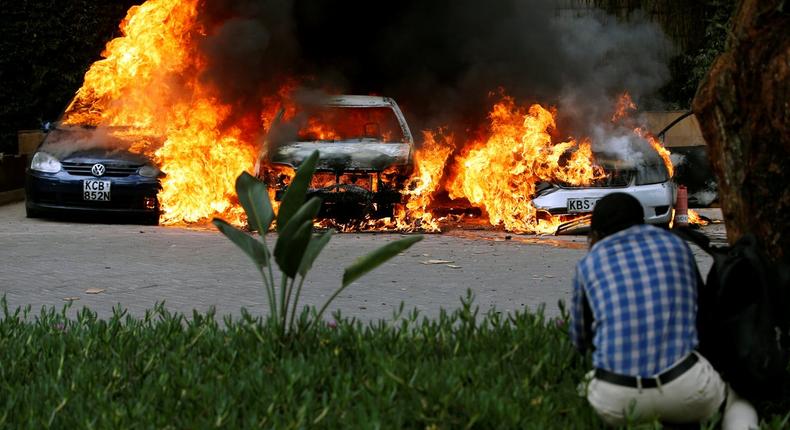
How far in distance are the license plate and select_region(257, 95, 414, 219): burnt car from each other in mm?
2009

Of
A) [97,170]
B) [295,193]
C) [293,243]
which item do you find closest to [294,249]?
[293,243]

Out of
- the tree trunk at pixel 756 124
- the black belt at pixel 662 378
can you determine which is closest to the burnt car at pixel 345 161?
the tree trunk at pixel 756 124

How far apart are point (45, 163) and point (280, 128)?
2.94 metres

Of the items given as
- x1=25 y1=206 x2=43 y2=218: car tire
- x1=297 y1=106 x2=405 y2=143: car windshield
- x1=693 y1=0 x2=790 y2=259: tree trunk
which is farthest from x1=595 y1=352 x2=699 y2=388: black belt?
x1=25 y1=206 x2=43 y2=218: car tire

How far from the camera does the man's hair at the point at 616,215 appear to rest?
4340mm

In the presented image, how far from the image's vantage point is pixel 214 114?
14.8 m

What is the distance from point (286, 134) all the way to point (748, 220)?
9.01 meters

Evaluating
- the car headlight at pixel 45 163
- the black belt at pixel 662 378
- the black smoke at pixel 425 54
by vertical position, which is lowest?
the black belt at pixel 662 378

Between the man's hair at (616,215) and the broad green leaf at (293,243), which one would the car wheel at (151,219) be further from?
the man's hair at (616,215)

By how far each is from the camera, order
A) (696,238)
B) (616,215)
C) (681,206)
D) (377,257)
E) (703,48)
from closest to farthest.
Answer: (616,215) < (696,238) < (377,257) < (681,206) < (703,48)

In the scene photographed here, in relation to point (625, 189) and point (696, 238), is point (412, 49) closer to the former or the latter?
point (625, 189)

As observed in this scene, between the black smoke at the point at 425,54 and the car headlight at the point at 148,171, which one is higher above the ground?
the black smoke at the point at 425,54

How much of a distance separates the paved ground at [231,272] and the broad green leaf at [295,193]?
5.54 feet

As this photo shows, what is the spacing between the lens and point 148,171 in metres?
13.6
